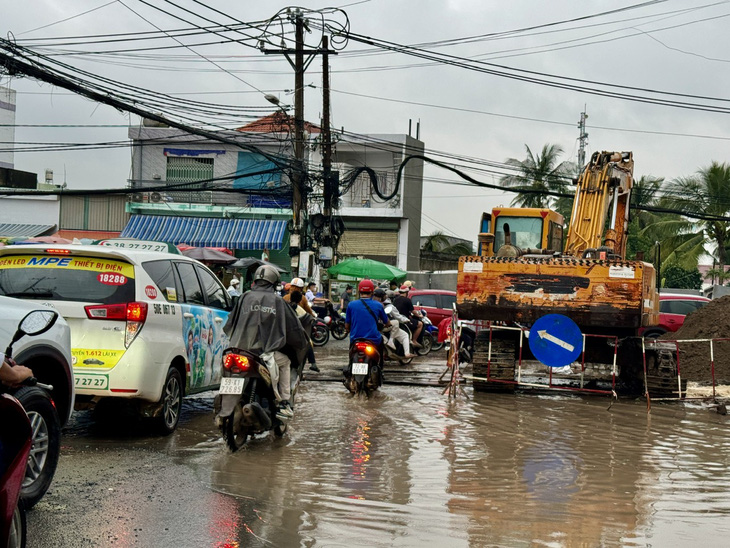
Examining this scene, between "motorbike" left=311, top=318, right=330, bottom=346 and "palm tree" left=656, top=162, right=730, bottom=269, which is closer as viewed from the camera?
"motorbike" left=311, top=318, right=330, bottom=346

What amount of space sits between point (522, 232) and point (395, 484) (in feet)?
33.1

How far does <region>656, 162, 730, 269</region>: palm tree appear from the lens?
3419 cm

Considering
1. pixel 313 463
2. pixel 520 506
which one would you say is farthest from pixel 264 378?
pixel 520 506

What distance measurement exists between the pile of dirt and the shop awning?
88.2 feet

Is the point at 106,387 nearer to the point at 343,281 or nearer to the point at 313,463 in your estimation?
the point at 313,463

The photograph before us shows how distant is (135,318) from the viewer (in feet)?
25.2

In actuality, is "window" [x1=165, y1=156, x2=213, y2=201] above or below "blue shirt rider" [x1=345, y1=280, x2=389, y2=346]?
above

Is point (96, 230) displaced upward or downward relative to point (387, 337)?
upward

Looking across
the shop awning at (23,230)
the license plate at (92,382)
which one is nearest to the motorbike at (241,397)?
the license plate at (92,382)

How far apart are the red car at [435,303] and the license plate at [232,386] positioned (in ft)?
51.3

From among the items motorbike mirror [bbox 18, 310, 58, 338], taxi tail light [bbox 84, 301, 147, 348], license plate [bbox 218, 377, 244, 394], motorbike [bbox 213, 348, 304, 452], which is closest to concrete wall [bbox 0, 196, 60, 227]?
taxi tail light [bbox 84, 301, 147, 348]

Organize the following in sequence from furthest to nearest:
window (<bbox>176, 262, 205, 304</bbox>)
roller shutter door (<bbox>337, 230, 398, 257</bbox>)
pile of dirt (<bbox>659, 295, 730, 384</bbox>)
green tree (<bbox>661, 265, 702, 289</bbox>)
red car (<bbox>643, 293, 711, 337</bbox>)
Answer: green tree (<bbox>661, 265, 702, 289</bbox>), roller shutter door (<bbox>337, 230, 398, 257</bbox>), red car (<bbox>643, 293, 711, 337</bbox>), pile of dirt (<bbox>659, 295, 730, 384</bbox>), window (<bbox>176, 262, 205, 304</bbox>)

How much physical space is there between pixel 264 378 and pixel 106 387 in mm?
1372

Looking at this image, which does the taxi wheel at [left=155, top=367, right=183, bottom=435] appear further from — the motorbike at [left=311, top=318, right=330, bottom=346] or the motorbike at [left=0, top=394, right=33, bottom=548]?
the motorbike at [left=311, top=318, right=330, bottom=346]
